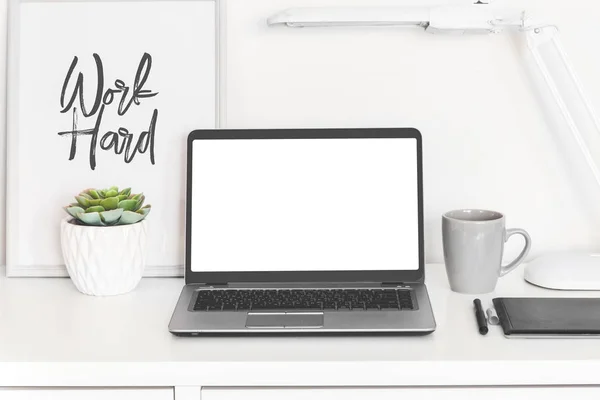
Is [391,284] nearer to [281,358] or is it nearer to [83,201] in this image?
[281,358]


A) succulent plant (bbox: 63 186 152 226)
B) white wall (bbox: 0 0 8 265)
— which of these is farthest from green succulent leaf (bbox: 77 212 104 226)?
white wall (bbox: 0 0 8 265)

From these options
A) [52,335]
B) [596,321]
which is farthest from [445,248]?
[52,335]

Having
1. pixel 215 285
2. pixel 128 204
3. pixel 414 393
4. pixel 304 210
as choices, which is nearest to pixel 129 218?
pixel 128 204

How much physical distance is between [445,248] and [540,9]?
47cm

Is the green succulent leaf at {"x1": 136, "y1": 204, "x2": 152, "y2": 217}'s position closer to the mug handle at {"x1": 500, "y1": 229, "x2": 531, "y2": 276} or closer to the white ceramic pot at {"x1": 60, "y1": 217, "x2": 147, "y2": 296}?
the white ceramic pot at {"x1": 60, "y1": 217, "x2": 147, "y2": 296}

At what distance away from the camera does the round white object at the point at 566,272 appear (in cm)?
117

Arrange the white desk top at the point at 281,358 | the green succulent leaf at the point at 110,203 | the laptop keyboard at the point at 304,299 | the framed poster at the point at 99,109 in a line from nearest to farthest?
1. the white desk top at the point at 281,358
2. the laptop keyboard at the point at 304,299
3. the green succulent leaf at the point at 110,203
4. the framed poster at the point at 99,109

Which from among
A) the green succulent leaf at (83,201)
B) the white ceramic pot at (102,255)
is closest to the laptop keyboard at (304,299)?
the white ceramic pot at (102,255)

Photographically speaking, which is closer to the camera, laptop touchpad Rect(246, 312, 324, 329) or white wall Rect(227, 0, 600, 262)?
laptop touchpad Rect(246, 312, 324, 329)

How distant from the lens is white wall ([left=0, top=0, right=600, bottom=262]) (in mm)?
1273

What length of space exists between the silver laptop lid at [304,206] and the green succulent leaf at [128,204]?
0.09 m

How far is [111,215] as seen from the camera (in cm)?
113

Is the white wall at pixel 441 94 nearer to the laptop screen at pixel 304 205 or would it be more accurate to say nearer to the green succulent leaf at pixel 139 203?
the laptop screen at pixel 304 205

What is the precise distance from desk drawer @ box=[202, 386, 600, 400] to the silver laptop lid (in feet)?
0.94
